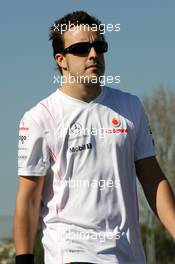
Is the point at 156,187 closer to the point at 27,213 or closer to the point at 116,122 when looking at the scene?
the point at 116,122

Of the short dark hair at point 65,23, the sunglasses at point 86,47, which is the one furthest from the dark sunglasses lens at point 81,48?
the short dark hair at point 65,23

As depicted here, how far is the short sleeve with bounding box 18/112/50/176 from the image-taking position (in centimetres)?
562

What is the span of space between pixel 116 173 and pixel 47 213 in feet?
1.58

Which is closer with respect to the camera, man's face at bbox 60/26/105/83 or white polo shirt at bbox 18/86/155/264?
white polo shirt at bbox 18/86/155/264

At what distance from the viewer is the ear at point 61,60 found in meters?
5.95

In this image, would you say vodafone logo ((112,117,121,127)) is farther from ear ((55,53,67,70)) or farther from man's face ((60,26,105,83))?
ear ((55,53,67,70))

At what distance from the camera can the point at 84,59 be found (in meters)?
5.77

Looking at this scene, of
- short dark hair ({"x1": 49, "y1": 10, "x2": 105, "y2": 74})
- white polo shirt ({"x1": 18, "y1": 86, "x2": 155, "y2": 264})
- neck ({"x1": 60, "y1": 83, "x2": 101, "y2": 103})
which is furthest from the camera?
short dark hair ({"x1": 49, "y1": 10, "x2": 105, "y2": 74})

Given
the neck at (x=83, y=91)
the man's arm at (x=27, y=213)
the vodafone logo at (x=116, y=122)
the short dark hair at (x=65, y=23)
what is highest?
the short dark hair at (x=65, y=23)

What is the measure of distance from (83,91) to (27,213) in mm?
795

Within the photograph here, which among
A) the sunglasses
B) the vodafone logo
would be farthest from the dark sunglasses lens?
the vodafone logo

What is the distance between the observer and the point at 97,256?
5.44 metres

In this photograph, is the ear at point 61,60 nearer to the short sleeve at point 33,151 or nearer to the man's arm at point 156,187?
the short sleeve at point 33,151

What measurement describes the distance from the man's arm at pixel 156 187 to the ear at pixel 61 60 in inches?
30.1
